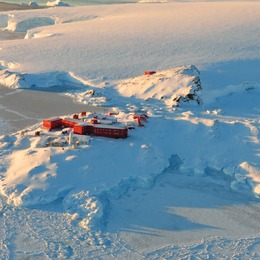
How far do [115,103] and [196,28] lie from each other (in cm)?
1753

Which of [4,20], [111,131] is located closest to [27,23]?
[4,20]

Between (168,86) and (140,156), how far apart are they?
10460 mm

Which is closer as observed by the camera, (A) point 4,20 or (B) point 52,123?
(B) point 52,123

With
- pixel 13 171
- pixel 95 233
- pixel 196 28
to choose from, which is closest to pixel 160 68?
pixel 196 28

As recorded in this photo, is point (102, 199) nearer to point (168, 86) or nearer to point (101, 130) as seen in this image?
point (101, 130)

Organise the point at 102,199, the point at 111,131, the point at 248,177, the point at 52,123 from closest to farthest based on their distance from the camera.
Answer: the point at 102,199, the point at 248,177, the point at 111,131, the point at 52,123

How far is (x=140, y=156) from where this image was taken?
20.6 metres

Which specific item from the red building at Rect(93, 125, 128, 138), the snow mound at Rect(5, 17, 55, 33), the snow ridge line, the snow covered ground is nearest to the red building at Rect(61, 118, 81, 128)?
the snow covered ground

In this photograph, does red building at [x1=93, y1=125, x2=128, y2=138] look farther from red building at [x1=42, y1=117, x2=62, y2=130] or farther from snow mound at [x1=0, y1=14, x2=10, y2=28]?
snow mound at [x1=0, y1=14, x2=10, y2=28]

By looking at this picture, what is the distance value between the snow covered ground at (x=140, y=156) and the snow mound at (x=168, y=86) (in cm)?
8

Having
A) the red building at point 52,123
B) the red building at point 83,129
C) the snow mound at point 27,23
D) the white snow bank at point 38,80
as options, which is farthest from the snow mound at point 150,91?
the snow mound at point 27,23

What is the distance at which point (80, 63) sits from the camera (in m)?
35.9

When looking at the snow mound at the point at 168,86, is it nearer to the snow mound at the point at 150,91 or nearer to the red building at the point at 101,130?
the snow mound at the point at 150,91

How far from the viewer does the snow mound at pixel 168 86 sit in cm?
2867
